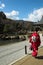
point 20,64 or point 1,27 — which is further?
point 1,27

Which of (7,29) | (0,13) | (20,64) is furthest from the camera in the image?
(0,13)

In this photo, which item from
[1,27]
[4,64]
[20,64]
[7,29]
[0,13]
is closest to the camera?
[20,64]

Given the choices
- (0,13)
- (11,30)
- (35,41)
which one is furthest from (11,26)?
(35,41)

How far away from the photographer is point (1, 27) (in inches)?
5768

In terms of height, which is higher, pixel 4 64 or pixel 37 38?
pixel 37 38

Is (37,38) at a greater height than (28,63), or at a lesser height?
greater

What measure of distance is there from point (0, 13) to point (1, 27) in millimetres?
39659

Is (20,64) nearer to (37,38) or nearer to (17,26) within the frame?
(37,38)

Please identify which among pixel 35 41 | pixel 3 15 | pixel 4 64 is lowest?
pixel 4 64

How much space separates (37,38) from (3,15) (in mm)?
179512

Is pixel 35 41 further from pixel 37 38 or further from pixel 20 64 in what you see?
pixel 20 64

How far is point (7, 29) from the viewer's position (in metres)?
135

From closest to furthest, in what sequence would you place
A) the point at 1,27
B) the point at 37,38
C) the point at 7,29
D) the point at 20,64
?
the point at 20,64, the point at 37,38, the point at 7,29, the point at 1,27

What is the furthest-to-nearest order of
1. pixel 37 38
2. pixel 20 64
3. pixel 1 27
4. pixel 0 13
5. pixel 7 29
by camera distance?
pixel 0 13 → pixel 1 27 → pixel 7 29 → pixel 37 38 → pixel 20 64
